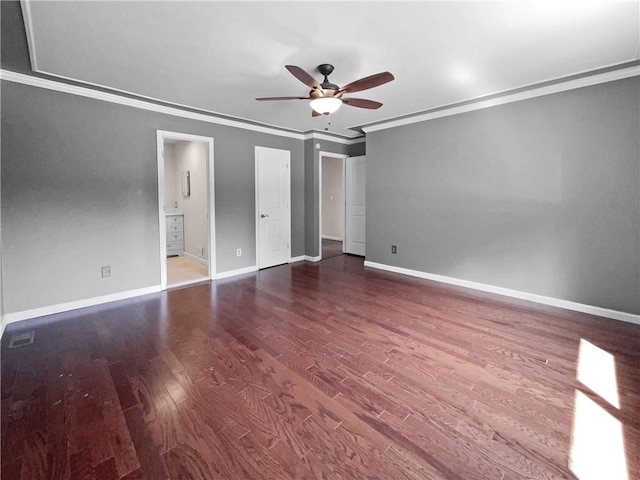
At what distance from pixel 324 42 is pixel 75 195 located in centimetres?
315

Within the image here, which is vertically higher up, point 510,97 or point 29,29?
point 510,97

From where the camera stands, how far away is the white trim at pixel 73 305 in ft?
10.1

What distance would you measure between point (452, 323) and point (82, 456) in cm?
297

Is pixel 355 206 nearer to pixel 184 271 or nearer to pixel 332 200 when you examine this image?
pixel 332 200

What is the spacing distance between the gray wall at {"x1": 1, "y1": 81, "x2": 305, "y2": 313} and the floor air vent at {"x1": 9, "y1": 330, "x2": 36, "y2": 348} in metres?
0.47

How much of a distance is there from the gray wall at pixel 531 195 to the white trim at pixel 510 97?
6cm

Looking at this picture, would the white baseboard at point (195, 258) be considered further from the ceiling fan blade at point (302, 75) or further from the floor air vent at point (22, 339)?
the ceiling fan blade at point (302, 75)

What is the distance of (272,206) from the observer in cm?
544

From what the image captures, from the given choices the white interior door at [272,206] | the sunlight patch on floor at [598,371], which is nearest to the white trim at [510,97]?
the white interior door at [272,206]

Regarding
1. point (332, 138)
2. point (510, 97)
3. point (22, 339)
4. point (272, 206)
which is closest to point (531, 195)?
point (510, 97)

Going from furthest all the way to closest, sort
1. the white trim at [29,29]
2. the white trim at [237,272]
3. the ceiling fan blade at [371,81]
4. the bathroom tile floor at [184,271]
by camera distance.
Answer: the white trim at [237,272]
the bathroom tile floor at [184,271]
the ceiling fan blade at [371,81]
the white trim at [29,29]

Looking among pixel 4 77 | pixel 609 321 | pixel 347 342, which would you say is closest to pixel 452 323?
pixel 347 342

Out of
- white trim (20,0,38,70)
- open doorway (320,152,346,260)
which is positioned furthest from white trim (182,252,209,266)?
white trim (20,0,38,70)

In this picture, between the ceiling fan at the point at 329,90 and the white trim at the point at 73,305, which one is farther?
the white trim at the point at 73,305
